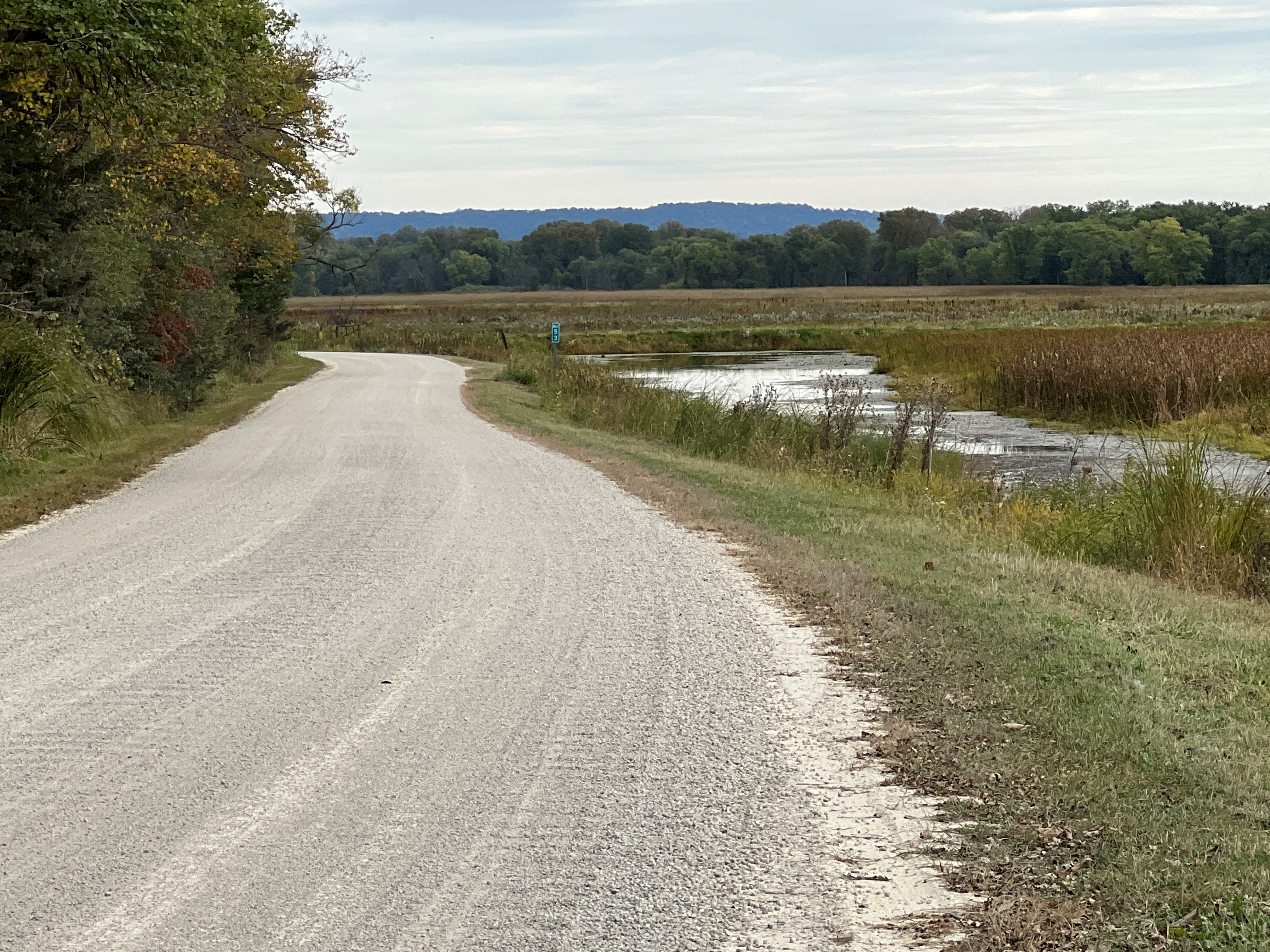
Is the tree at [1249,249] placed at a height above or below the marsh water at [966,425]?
above

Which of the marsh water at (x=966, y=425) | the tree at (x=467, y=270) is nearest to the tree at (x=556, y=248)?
the tree at (x=467, y=270)

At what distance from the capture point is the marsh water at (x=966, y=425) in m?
21.0

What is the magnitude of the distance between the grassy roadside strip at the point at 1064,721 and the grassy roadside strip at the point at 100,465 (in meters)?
7.44

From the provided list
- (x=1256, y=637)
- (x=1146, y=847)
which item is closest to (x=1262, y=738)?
(x=1146, y=847)

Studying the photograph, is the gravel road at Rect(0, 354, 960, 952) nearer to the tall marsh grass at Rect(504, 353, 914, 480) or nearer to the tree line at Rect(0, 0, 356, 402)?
the tree line at Rect(0, 0, 356, 402)

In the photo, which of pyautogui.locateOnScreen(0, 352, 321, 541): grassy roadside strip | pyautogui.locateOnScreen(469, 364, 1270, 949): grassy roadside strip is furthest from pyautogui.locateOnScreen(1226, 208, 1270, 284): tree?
pyautogui.locateOnScreen(469, 364, 1270, 949): grassy roadside strip

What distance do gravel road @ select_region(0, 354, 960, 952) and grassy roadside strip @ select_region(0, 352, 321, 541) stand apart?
1.75 meters

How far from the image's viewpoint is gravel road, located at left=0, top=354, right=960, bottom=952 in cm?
425

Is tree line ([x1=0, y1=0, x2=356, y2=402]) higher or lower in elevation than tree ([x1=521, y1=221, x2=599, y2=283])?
lower

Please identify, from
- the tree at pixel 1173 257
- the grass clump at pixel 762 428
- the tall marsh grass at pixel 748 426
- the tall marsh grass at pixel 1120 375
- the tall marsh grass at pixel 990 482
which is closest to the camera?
the tall marsh grass at pixel 990 482

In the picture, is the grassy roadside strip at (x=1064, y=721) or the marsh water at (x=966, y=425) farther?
the marsh water at (x=966, y=425)

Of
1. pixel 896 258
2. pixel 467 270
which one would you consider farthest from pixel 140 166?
pixel 467 270

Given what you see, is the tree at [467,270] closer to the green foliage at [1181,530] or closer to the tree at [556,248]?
the tree at [556,248]

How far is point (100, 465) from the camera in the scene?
1720 cm
